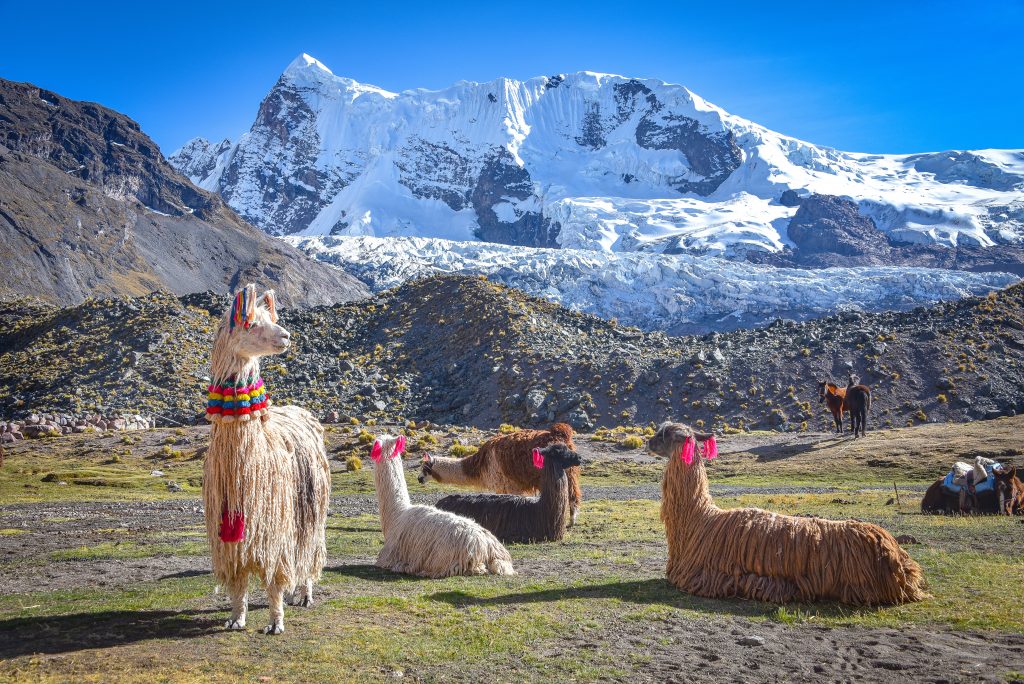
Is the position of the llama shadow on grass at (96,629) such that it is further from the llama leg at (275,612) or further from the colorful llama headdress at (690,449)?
the colorful llama headdress at (690,449)

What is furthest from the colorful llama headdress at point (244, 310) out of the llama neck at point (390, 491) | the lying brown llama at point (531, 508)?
the lying brown llama at point (531, 508)

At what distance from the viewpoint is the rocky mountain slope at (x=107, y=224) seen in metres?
121

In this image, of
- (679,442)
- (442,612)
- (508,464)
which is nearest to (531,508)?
(508,464)

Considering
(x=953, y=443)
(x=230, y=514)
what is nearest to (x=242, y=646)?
(x=230, y=514)

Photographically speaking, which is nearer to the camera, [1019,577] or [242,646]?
[242,646]

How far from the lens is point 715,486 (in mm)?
25891

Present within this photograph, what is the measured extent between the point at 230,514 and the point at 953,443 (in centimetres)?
2839

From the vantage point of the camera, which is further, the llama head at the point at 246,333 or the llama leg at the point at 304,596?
the llama leg at the point at 304,596

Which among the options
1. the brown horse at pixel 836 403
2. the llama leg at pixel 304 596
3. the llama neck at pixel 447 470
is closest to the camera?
the llama leg at pixel 304 596

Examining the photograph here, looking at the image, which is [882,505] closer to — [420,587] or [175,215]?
[420,587]

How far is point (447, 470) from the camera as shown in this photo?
63.5 ft

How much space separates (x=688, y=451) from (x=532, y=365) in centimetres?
3851

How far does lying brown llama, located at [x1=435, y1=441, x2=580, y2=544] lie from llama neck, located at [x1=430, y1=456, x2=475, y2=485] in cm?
420

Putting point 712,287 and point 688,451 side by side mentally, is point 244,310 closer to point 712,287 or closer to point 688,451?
point 688,451
